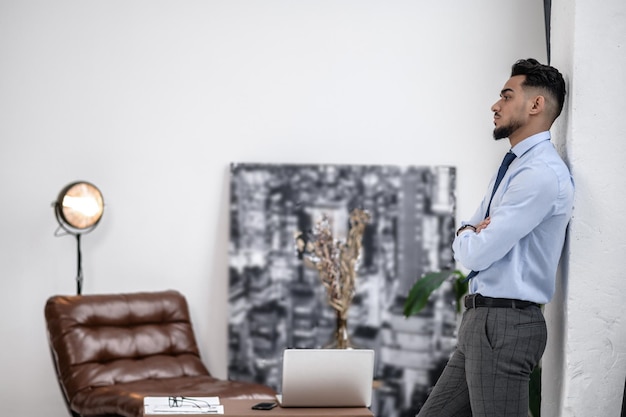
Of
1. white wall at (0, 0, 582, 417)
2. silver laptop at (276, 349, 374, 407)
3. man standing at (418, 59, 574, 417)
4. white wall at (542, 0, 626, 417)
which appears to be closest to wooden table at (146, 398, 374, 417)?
silver laptop at (276, 349, 374, 407)

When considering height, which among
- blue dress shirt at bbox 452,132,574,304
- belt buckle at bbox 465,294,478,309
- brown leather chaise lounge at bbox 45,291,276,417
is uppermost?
blue dress shirt at bbox 452,132,574,304

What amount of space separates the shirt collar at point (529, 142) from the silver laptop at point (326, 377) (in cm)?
87

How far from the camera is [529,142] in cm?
275

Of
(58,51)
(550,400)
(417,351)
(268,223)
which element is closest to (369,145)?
(268,223)

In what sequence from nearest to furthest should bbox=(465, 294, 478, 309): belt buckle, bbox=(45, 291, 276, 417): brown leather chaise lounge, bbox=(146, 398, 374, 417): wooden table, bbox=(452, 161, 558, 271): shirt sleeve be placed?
bbox=(452, 161, 558, 271): shirt sleeve → bbox=(465, 294, 478, 309): belt buckle → bbox=(146, 398, 374, 417): wooden table → bbox=(45, 291, 276, 417): brown leather chaise lounge

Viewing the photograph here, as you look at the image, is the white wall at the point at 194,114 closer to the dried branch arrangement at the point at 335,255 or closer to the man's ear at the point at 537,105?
the dried branch arrangement at the point at 335,255

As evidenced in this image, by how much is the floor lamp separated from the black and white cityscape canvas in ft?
2.52

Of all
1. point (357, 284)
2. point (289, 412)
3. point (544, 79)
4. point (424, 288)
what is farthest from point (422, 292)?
point (544, 79)

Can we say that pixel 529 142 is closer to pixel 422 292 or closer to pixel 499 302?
pixel 499 302

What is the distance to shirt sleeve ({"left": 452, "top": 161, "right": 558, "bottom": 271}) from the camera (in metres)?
2.61

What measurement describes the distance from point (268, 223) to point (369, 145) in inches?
29.7

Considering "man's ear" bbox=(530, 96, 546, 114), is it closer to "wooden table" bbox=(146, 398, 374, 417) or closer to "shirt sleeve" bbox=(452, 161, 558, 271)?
"shirt sleeve" bbox=(452, 161, 558, 271)

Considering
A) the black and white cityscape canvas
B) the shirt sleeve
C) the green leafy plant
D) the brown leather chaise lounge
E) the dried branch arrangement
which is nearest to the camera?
the shirt sleeve

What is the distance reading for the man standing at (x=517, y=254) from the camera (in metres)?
2.63
